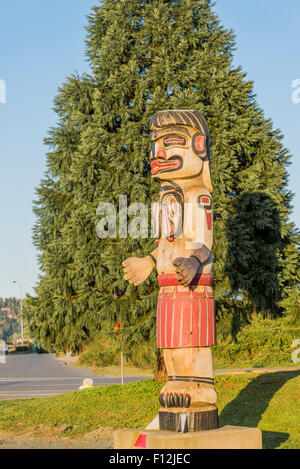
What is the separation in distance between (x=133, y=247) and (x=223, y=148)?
145 inches

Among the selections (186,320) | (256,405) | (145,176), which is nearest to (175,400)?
(186,320)

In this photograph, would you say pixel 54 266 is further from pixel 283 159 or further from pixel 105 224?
pixel 283 159

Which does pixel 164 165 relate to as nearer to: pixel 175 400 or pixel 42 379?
pixel 175 400

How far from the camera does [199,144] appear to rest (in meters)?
9.68

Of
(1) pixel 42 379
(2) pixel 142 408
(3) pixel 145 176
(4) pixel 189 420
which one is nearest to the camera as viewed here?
(4) pixel 189 420

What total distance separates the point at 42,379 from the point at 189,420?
74.4 feet

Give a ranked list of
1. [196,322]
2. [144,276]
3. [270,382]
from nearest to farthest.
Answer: [196,322], [144,276], [270,382]

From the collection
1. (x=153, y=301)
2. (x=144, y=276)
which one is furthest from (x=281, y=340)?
(x=144, y=276)

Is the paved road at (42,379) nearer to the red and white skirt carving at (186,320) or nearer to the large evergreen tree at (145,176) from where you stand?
the large evergreen tree at (145,176)

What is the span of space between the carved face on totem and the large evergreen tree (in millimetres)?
5781

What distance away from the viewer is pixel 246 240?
52.4 ft

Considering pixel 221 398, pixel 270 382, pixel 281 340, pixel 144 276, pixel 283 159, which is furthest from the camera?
pixel 281 340

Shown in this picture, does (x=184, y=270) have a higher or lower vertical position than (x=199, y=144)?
lower

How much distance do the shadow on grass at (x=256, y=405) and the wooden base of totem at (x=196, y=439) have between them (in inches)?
99.3
